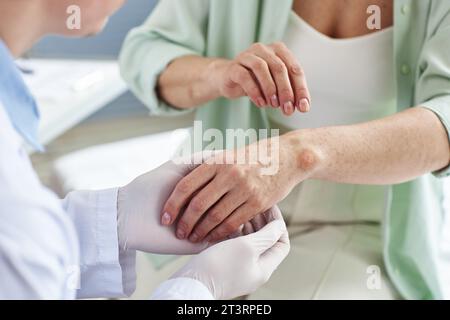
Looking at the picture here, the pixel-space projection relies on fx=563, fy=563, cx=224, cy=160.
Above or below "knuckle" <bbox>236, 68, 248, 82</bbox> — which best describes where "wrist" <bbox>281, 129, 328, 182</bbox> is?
below

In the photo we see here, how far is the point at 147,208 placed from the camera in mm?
496

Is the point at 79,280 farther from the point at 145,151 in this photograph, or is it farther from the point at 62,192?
the point at 145,151

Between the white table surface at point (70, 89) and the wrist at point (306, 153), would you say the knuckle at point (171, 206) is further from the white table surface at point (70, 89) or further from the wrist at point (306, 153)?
the white table surface at point (70, 89)

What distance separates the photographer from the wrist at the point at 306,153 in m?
0.55

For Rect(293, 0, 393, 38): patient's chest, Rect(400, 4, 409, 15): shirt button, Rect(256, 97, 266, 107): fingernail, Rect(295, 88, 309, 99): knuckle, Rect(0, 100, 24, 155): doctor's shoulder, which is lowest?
Rect(256, 97, 266, 107): fingernail

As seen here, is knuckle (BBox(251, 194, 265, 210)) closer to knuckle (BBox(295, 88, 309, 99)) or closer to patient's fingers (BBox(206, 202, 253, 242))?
patient's fingers (BBox(206, 202, 253, 242))

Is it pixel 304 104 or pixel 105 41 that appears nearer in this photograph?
pixel 304 104

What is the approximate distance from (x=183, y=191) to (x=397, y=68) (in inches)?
13.8

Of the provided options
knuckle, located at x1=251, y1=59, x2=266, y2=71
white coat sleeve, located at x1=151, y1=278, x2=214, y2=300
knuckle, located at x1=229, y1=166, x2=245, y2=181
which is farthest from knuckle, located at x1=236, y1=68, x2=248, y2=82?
white coat sleeve, located at x1=151, y1=278, x2=214, y2=300

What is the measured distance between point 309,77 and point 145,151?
0.22m

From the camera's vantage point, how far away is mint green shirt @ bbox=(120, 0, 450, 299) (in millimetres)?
676

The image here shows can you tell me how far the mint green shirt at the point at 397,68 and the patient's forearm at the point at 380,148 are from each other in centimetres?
3

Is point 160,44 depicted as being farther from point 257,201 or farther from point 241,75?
point 257,201

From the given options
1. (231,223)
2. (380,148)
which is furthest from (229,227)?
(380,148)
